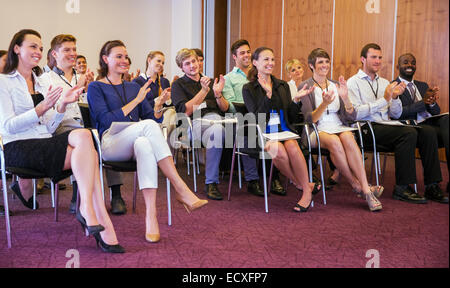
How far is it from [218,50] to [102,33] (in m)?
2.16

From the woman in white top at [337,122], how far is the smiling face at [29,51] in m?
2.17

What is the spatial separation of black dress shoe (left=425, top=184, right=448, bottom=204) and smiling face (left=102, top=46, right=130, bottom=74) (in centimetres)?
271

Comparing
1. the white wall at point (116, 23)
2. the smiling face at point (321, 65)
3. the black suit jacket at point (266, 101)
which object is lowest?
the black suit jacket at point (266, 101)

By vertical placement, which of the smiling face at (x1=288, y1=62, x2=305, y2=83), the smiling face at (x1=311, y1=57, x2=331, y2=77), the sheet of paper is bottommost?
the sheet of paper

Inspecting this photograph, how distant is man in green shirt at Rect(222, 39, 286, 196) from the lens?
4.43 metres

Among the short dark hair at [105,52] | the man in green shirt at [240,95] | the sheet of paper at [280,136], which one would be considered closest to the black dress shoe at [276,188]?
the man in green shirt at [240,95]

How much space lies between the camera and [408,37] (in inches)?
254

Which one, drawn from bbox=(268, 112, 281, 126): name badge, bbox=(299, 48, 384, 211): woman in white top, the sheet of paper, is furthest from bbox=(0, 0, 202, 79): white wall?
the sheet of paper

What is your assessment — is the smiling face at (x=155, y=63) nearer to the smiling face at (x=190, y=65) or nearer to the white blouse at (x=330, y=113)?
the smiling face at (x=190, y=65)

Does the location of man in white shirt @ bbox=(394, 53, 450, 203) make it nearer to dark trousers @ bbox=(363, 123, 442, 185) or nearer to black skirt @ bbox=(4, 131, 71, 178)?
dark trousers @ bbox=(363, 123, 442, 185)

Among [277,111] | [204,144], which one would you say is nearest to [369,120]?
[277,111]

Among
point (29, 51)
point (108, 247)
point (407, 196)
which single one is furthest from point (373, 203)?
point (29, 51)

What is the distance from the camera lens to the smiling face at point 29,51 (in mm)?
3262

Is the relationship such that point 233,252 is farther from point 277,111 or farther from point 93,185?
point 277,111
